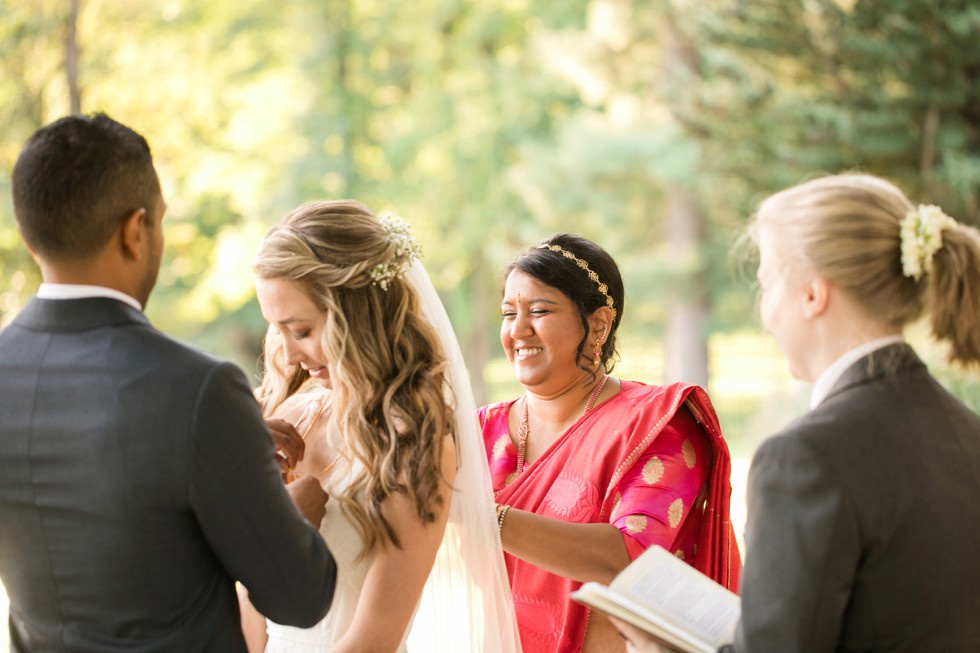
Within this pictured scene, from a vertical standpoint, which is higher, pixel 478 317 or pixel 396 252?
pixel 396 252

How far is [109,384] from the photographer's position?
5.35 ft

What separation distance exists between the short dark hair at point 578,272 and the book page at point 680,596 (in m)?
1.07

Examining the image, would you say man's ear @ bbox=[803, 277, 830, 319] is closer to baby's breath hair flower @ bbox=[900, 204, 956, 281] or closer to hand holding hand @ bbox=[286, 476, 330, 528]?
baby's breath hair flower @ bbox=[900, 204, 956, 281]

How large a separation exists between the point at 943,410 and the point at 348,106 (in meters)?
13.2

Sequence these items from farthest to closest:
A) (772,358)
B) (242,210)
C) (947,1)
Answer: (772,358), (242,210), (947,1)

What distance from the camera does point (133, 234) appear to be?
1.71 metres

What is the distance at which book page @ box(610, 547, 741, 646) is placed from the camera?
183 cm

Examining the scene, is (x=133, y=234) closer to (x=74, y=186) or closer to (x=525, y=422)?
(x=74, y=186)

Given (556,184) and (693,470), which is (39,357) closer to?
(693,470)

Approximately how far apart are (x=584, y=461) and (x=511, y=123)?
12.4m

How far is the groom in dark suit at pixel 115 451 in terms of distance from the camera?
1.63 meters

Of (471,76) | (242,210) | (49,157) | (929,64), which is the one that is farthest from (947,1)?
(49,157)

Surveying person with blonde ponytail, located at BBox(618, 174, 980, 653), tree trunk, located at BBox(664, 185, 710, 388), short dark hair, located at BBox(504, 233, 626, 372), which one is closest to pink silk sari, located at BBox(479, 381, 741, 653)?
short dark hair, located at BBox(504, 233, 626, 372)

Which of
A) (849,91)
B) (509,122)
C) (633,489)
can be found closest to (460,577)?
(633,489)
